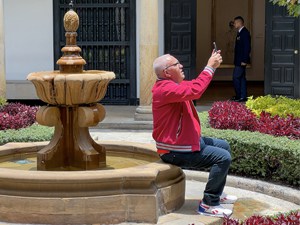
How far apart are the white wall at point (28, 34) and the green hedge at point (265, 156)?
881 cm

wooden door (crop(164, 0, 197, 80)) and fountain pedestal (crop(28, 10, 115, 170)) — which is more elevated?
wooden door (crop(164, 0, 197, 80))

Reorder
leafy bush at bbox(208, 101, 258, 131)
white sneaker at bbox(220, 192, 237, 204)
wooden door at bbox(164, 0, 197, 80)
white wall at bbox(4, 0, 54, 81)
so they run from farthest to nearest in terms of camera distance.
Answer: white wall at bbox(4, 0, 54, 81), wooden door at bbox(164, 0, 197, 80), leafy bush at bbox(208, 101, 258, 131), white sneaker at bbox(220, 192, 237, 204)

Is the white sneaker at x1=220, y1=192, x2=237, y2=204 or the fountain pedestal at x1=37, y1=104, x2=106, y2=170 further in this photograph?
the fountain pedestal at x1=37, y1=104, x2=106, y2=170

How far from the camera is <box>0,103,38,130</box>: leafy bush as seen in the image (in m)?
11.4

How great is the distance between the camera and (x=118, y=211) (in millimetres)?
6883

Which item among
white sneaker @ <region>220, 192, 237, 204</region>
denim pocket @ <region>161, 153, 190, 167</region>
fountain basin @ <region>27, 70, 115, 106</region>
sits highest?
fountain basin @ <region>27, 70, 115, 106</region>

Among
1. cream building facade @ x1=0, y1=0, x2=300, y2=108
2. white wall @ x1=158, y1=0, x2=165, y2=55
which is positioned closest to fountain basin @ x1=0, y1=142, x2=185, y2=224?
cream building facade @ x1=0, y1=0, x2=300, y2=108

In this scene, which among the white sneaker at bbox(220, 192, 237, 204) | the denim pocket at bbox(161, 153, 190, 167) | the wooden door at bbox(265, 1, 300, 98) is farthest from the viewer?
the wooden door at bbox(265, 1, 300, 98)

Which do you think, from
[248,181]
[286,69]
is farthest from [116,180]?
[286,69]

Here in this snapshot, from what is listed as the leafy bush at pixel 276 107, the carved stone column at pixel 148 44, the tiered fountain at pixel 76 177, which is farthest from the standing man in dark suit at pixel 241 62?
the tiered fountain at pixel 76 177

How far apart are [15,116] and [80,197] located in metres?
5.30

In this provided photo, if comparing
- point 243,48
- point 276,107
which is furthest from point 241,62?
point 276,107

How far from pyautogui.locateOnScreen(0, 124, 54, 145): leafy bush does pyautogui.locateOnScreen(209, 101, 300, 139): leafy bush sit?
2.44 metres

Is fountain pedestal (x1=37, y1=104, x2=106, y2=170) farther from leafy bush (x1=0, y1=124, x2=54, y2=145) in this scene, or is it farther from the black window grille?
the black window grille
